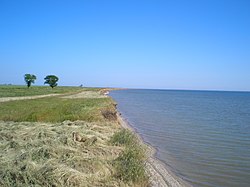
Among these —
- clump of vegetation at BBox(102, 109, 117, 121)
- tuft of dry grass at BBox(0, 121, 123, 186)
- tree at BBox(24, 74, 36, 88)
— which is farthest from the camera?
tree at BBox(24, 74, 36, 88)

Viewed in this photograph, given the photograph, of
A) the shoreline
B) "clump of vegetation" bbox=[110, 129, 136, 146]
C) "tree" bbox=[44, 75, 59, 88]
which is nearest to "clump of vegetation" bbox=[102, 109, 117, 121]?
"clump of vegetation" bbox=[110, 129, 136, 146]

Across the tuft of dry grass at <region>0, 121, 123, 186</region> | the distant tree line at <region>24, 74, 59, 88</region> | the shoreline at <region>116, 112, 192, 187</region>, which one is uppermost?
the distant tree line at <region>24, 74, 59, 88</region>

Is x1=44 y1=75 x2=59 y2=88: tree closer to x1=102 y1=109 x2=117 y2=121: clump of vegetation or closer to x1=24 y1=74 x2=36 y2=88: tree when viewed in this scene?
x1=24 y1=74 x2=36 y2=88: tree

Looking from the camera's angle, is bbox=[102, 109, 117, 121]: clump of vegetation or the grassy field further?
bbox=[102, 109, 117, 121]: clump of vegetation

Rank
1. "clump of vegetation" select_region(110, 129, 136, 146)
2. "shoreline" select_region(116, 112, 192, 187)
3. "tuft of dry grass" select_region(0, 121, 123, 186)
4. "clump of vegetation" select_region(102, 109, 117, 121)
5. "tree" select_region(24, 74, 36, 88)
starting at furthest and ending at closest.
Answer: "tree" select_region(24, 74, 36, 88)
"clump of vegetation" select_region(102, 109, 117, 121)
"clump of vegetation" select_region(110, 129, 136, 146)
"shoreline" select_region(116, 112, 192, 187)
"tuft of dry grass" select_region(0, 121, 123, 186)

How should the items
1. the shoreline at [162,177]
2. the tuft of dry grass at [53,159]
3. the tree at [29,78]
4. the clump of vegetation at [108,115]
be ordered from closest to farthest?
the tuft of dry grass at [53,159] < the shoreline at [162,177] < the clump of vegetation at [108,115] < the tree at [29,78]

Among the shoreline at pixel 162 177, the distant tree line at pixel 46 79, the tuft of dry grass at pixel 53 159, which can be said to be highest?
the distant tree line at pixel 46 79

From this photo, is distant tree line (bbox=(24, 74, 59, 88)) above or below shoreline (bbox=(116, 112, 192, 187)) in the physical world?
above

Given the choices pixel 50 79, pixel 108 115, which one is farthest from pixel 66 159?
pixel 50 79

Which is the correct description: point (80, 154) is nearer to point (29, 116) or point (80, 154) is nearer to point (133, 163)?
point (133, 163)

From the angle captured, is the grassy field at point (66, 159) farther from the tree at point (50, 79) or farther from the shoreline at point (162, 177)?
the tree at point (50, 79)

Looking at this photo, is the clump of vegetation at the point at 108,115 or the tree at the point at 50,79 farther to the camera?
the tree at the point at 50,79

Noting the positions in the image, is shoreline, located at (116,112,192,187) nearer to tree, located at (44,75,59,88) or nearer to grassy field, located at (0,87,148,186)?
grassy field, located at (0,87,148,186)

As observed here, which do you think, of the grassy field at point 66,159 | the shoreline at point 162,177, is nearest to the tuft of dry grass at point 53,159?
the grassy field at point 66,159
